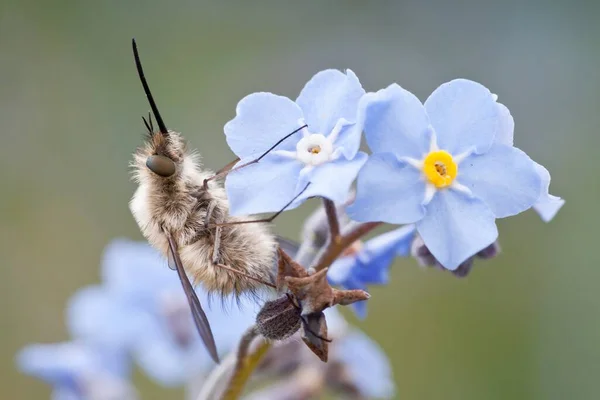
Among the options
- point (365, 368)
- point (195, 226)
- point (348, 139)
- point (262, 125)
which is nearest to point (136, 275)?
point (365, 368)

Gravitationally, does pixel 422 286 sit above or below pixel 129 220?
below

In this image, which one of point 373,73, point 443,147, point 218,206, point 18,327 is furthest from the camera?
point 373,73

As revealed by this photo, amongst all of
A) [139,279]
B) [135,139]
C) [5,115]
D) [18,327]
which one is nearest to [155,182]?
[139,279]

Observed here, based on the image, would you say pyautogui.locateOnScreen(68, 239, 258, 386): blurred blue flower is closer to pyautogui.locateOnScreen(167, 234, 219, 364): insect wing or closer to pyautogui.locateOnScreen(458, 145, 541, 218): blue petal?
pyautogui.locateOnScreen(167, 234, 219, 364): insect wing

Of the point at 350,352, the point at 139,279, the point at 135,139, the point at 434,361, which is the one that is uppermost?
the point at 139,279

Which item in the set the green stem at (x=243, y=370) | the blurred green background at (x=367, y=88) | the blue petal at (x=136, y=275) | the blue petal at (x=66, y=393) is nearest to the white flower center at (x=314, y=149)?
the green stem at (x=243, y=370)

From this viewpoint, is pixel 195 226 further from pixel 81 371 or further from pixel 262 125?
pixel 81 371

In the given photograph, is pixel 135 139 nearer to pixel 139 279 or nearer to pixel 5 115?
pixel 5 115
